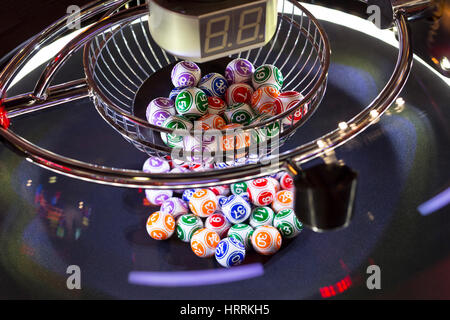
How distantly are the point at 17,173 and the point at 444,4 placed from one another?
1409mm

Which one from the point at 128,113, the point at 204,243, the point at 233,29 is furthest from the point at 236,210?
the point at 233,29

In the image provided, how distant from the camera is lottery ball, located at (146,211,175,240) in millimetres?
1553

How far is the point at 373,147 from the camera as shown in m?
1.73

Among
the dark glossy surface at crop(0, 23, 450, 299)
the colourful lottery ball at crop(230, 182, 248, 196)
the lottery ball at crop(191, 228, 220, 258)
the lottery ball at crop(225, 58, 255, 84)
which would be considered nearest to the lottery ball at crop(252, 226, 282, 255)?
the dark glossy surface at crop(0, 23, 450, 299)

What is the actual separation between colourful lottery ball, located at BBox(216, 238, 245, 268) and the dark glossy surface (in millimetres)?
32

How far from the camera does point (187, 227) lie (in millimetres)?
1596

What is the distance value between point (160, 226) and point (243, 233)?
10.4 inches

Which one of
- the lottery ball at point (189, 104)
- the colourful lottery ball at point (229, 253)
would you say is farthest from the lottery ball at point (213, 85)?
the colourful lottery ball at point (229, 253)

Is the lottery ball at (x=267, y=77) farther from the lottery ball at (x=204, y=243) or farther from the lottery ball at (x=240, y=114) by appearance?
the lottery ball at (x=204, y=243)

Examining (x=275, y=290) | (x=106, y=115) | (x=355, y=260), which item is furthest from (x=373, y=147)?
(x=106, y=115)

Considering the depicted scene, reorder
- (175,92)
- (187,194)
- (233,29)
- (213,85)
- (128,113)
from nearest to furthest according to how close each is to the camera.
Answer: (233,29) < (128,113) < (175,92) < (213,85) < (187,194)

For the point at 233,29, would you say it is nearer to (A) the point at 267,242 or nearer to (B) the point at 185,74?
(B) the point at 185,74

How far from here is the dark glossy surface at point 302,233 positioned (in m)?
1.39
